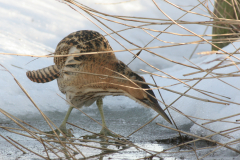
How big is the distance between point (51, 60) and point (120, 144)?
294 cm

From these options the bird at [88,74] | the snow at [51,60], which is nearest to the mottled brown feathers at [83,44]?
the bird at [88,74]

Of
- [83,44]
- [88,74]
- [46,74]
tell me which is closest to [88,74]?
[88,74]

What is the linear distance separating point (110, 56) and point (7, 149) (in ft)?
3.82

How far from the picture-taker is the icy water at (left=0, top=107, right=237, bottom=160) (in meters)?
1.67

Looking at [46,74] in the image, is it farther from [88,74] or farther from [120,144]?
[120,144]

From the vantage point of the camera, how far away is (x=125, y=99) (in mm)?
3652

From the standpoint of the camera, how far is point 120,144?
1.78m

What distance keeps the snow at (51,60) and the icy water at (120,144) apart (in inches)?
5.3

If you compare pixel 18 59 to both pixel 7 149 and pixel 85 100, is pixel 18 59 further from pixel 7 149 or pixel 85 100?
pixel 7 149

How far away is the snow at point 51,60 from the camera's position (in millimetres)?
2402

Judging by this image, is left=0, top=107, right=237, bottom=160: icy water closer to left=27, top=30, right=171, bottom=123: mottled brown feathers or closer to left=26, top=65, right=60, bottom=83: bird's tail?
left=27, top=30, right=171, bottom=123: mottled brown feathers

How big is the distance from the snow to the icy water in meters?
0.13

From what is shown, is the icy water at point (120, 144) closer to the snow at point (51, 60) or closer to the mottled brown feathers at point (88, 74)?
the snow at point (51, 60)

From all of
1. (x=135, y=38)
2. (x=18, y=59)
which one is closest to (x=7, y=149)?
(x=18, y=59)
